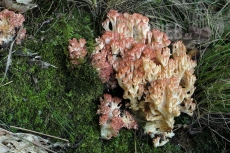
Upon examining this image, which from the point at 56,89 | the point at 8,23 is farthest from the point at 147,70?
the point at 8,23

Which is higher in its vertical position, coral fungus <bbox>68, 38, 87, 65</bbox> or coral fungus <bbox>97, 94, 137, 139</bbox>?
coral fungus <bbox>68, 38, 87, 65</bbox>

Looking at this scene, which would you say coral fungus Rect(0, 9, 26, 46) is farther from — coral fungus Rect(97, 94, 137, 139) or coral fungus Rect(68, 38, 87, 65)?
coral fungus Rect(97, 94, 137, 139)

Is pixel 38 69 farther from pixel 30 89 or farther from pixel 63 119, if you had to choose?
pixel 63 119

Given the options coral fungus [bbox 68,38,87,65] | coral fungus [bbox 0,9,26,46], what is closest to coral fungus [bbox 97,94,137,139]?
coral fungus [bbox 68,38,87,65]

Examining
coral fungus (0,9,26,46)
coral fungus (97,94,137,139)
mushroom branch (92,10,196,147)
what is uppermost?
coral fungus (0,9,26,46)

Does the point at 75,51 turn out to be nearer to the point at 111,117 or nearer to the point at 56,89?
the point at 56,89

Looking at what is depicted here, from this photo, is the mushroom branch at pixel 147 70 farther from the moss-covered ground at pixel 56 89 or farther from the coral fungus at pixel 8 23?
the coral fungus at pixel 8 23
